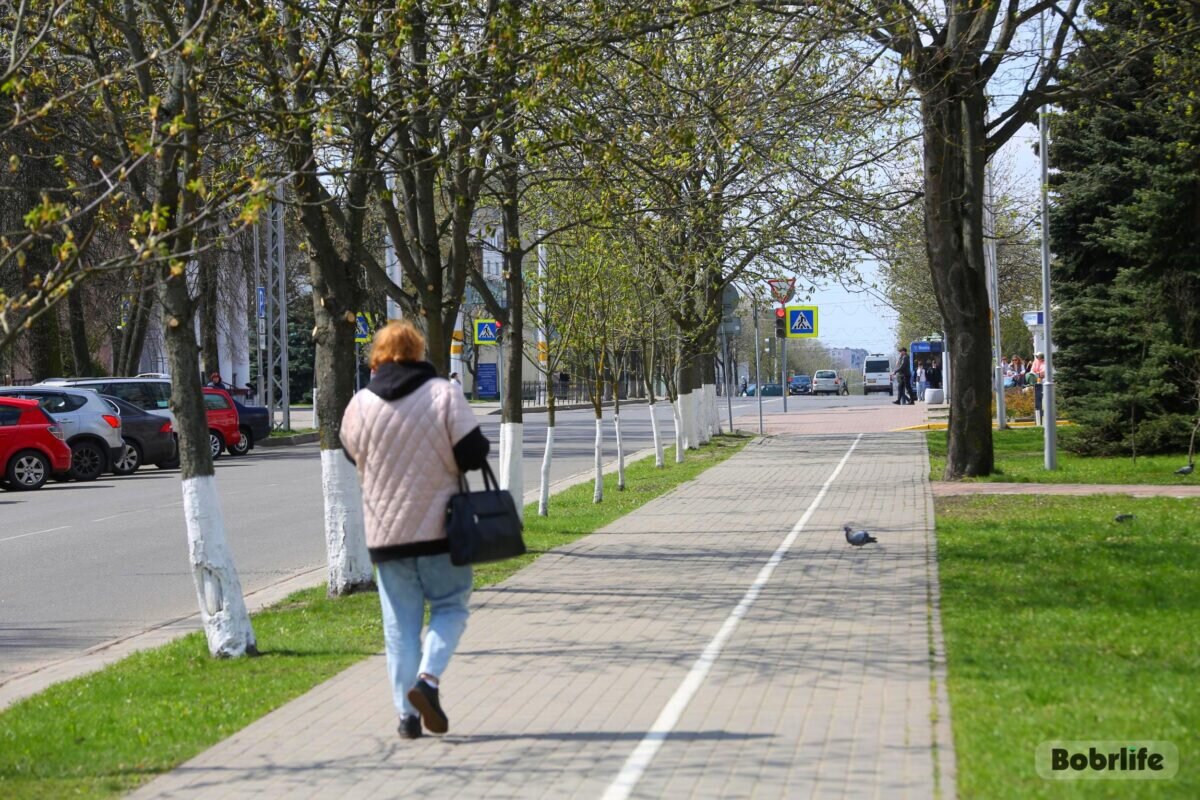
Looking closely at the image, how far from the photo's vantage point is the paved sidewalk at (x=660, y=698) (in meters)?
6.00

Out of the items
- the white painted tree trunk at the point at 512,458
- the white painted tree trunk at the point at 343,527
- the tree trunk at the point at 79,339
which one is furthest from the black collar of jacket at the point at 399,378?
the tree trunk at the point at 79,339

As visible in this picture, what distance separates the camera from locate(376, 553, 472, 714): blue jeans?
6684 mm

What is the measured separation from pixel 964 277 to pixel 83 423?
618 inches

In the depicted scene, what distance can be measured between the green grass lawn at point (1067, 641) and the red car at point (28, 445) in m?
16.2

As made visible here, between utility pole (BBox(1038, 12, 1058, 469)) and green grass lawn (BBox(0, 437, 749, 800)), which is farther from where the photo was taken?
utility pole (BBox(1038, 12, 1058, 469))

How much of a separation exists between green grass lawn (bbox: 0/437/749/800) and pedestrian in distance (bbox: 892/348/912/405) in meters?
51.9

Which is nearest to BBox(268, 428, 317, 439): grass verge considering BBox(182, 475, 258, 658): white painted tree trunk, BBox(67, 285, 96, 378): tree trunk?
BBox(67, 285, 96, 378): tree trunk

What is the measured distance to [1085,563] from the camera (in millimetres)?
11773

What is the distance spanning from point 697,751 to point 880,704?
1177mm

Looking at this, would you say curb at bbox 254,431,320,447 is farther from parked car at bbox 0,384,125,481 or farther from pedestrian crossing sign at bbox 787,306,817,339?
pedestrian crossing sign at bbox 787,306,817,339

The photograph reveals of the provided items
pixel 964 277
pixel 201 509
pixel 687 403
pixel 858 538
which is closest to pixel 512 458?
pixel 858 538

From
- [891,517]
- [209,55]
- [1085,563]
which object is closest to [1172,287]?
[891,517]

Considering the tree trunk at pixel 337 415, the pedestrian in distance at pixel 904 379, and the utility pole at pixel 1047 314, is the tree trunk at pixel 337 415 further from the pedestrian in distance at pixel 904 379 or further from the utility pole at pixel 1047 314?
the pedestrian in distance at pixel 904 379

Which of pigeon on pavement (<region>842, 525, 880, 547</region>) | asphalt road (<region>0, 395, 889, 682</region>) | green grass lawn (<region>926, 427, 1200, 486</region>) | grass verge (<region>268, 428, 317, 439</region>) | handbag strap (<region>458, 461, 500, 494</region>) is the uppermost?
handbag strap (<region>458, 461, 500, 494</region>)
